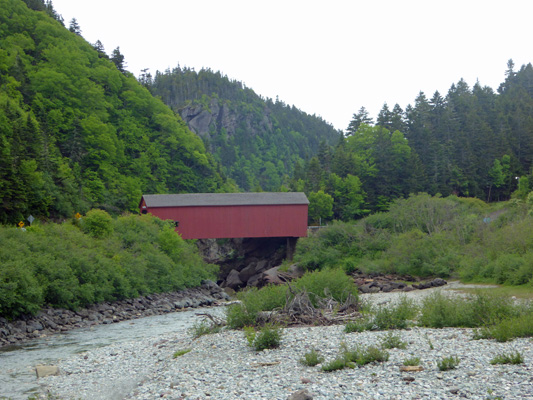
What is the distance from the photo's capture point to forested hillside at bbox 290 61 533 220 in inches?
2534

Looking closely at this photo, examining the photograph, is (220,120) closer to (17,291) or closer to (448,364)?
(17,291)

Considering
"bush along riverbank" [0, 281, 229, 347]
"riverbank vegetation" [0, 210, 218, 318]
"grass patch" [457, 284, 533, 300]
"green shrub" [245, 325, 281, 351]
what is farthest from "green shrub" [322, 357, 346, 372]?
"riverbank vegetation" [0, 210, 218, 318]

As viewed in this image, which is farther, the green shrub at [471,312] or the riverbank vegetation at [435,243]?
the riverbank vegetation at [435,243]

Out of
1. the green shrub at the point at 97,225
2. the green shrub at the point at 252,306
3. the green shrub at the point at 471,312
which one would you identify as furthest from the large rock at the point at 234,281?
the green shrub at the point at 471,312

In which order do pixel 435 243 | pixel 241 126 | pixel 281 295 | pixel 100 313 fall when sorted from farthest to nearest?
pixel 241 126
pixel 435 243
pixel 100 313
pixel 281 295

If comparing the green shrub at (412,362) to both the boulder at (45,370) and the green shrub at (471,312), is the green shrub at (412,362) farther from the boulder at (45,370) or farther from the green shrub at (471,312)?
the boulder at (45,370)

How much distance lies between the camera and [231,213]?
49.0 metres

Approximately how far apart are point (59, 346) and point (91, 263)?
11970 millimetres

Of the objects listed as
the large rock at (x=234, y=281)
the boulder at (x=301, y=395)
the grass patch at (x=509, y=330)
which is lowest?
the large rock at (x=234, y=281)

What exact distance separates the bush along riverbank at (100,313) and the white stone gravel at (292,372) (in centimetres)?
731

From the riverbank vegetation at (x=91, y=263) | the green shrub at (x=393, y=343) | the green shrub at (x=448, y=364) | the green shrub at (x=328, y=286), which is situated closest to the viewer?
the green shrub at (x=448, y=364)

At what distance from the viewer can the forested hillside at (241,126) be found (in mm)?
142250

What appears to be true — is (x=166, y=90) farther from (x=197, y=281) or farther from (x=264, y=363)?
(x=264, y=363)

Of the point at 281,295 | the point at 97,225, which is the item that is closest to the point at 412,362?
the point at 281,295
